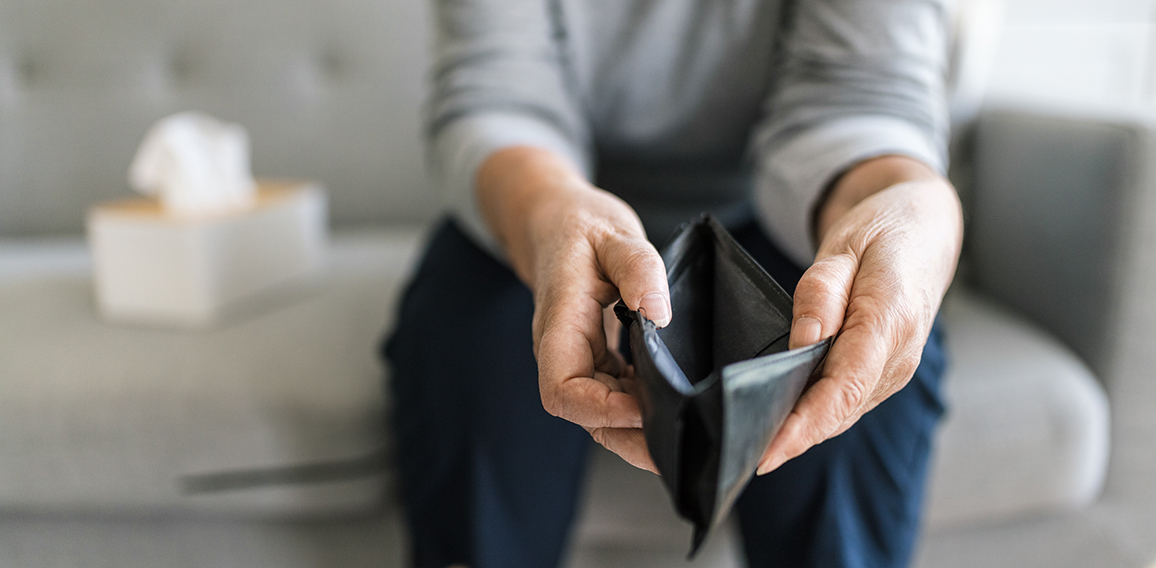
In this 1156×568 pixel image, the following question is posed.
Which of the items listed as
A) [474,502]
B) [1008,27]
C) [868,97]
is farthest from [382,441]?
[1008,27]

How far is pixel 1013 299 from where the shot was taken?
606 millimetres

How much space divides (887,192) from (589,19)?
28cm

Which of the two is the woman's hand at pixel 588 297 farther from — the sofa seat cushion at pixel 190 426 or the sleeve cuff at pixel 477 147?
the sofa seat cushion at pixel 190 426

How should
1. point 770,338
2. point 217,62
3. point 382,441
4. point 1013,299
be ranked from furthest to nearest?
point 217,62 → point 1013,299 → point 382,441 → point 770,338

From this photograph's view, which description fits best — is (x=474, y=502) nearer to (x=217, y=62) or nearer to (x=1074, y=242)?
(x=1074, y=242)

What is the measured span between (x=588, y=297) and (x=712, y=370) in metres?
0.05

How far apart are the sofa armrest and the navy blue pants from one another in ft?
0.68

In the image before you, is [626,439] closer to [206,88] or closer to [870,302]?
[870,302]

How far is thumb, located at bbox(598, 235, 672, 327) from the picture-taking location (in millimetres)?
208

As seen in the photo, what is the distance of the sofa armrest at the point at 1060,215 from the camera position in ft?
1.59

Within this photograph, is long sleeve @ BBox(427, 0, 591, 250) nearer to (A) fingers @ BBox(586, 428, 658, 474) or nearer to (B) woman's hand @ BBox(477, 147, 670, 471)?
(B) woman's hand @ BBox(477, 147, 670, 471)

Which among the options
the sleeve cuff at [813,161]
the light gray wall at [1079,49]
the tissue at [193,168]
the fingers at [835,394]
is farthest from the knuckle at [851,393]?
the light gray wall at [1079,49]

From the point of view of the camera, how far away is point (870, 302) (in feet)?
0.71

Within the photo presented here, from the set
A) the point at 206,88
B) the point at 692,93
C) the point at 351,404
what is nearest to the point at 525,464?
the point at 351,404
